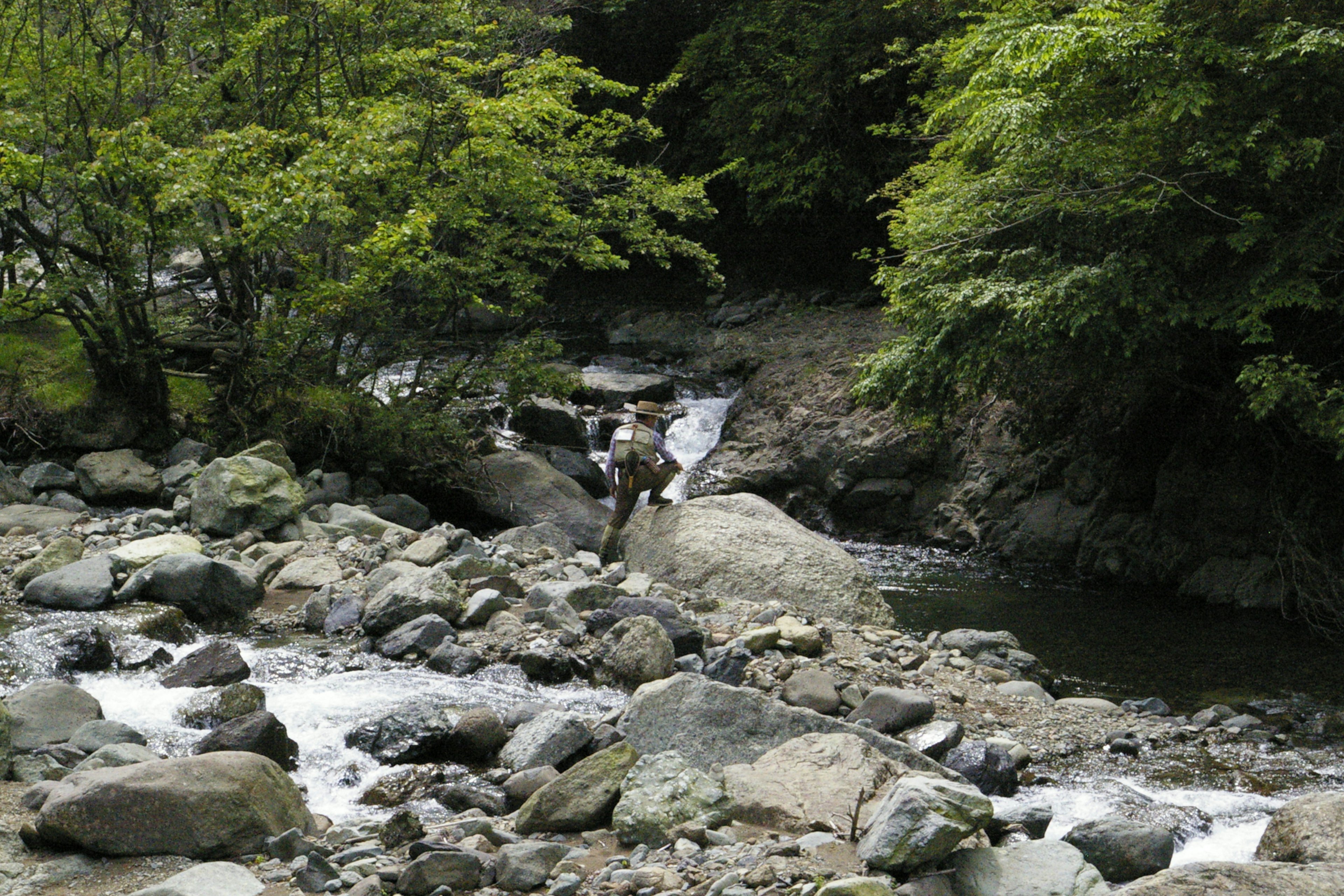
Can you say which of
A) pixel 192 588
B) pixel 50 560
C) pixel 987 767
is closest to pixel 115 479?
pixel 50 560

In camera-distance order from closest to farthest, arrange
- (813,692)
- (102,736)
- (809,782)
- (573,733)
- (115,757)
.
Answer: (115,757), (809,782), (102,736), (573,733), (813,692)

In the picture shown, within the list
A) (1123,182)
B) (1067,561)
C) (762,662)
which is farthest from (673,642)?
(1067,561)

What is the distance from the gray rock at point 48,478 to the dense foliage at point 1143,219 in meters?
8.10

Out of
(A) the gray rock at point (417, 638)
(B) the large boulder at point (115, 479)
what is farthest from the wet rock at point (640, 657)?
(B) the large boulder at point (115, 479)

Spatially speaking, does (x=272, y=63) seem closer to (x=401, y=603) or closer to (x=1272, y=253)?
(x=401, y=603)

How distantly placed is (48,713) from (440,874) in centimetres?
264

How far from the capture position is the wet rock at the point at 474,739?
5527 mm

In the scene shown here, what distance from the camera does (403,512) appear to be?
11375 millimetres

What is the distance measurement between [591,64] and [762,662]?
68.9 ft

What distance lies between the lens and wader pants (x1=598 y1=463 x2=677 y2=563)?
997 centimetres

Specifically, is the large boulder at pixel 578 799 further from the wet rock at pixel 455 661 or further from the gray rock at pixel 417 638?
the gray rock at pixel 417 638

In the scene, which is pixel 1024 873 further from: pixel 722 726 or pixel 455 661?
pixel 455 661

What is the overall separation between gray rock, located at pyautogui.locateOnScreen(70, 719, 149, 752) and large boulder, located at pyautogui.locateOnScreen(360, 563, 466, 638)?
2.01 meters

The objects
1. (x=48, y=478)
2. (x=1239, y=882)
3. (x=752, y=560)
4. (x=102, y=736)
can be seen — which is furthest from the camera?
(x=48, y=478)
